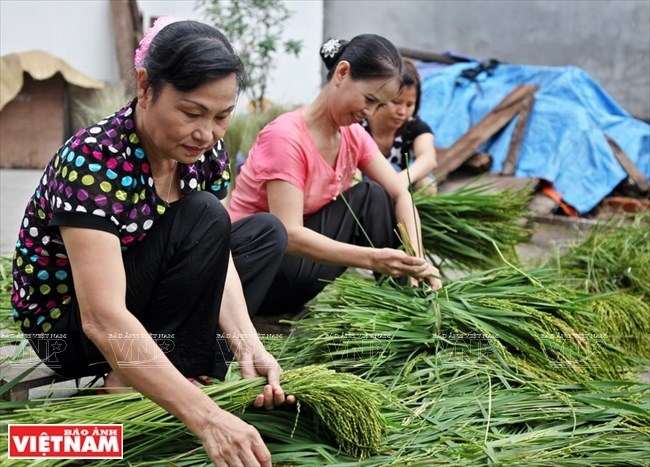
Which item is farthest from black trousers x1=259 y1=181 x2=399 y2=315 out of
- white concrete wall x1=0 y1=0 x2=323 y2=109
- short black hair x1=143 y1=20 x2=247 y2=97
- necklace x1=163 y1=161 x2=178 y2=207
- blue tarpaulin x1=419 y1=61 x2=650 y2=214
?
white concrete wall x1=0 y1=0 x2=323 y2=109

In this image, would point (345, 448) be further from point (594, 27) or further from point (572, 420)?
point (594, 27)

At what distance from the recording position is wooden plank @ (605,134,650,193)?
5.99 metres

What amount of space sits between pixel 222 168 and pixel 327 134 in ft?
2.50

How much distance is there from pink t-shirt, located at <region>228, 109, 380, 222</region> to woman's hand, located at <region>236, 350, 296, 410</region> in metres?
0.90

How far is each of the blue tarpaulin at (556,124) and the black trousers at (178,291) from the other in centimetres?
411

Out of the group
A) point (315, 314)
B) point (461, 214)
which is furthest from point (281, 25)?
point (315, 314)

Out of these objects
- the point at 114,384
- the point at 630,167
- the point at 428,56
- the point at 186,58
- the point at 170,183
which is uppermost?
the point at 186,58

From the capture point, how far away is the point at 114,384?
2.17 metres

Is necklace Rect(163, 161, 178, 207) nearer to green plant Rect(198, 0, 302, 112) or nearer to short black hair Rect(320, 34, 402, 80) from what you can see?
short black hair Rect(320, 34, 402, 80)

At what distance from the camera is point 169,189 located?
220 cm

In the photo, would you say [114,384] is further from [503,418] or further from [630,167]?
[630,167]

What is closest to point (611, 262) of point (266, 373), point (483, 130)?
point (266, 373)

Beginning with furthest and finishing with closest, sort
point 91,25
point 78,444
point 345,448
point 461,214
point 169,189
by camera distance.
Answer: point 91,25, point 461,214, point 169,189, point 345,448, point 78,444

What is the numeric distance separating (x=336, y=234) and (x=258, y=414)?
1.30 meters
